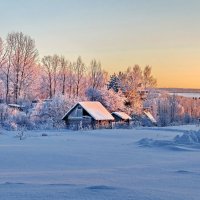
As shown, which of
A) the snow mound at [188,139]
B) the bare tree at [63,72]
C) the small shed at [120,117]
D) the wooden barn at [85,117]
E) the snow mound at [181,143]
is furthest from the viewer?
the bare tree at [63,72]

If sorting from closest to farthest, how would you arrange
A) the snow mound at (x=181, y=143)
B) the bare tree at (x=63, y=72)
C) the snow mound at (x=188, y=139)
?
Result: the snow mound at (x=181, y=143), the snow mound at (x=188, y=139), the bare tree at (x=63, y=72)

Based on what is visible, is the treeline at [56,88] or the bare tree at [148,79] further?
the bare tree at [148,79]

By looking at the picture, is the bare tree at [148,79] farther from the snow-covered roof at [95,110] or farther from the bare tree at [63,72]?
the snow-covered roof at [95,110]

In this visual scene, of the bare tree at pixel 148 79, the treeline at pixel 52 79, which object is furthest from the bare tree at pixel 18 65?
the bare tree at pixel 148 79

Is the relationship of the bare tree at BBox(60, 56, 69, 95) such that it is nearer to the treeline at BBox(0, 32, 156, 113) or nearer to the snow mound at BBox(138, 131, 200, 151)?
the treeline at BBox(0, 32, 156, 113)

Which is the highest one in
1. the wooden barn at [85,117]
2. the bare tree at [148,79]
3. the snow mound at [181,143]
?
the bare tree at [148,79]

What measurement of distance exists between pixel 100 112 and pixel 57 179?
4743 cm

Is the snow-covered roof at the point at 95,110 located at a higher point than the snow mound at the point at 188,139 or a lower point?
higher

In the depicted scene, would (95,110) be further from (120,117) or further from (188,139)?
(188,139)

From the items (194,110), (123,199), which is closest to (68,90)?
(194,110)

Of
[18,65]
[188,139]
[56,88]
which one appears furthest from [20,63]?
[188,139]

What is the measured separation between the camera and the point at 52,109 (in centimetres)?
5634

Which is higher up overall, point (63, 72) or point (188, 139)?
point (63, 72)

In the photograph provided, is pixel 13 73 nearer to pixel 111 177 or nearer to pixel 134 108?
pixel 134 108
